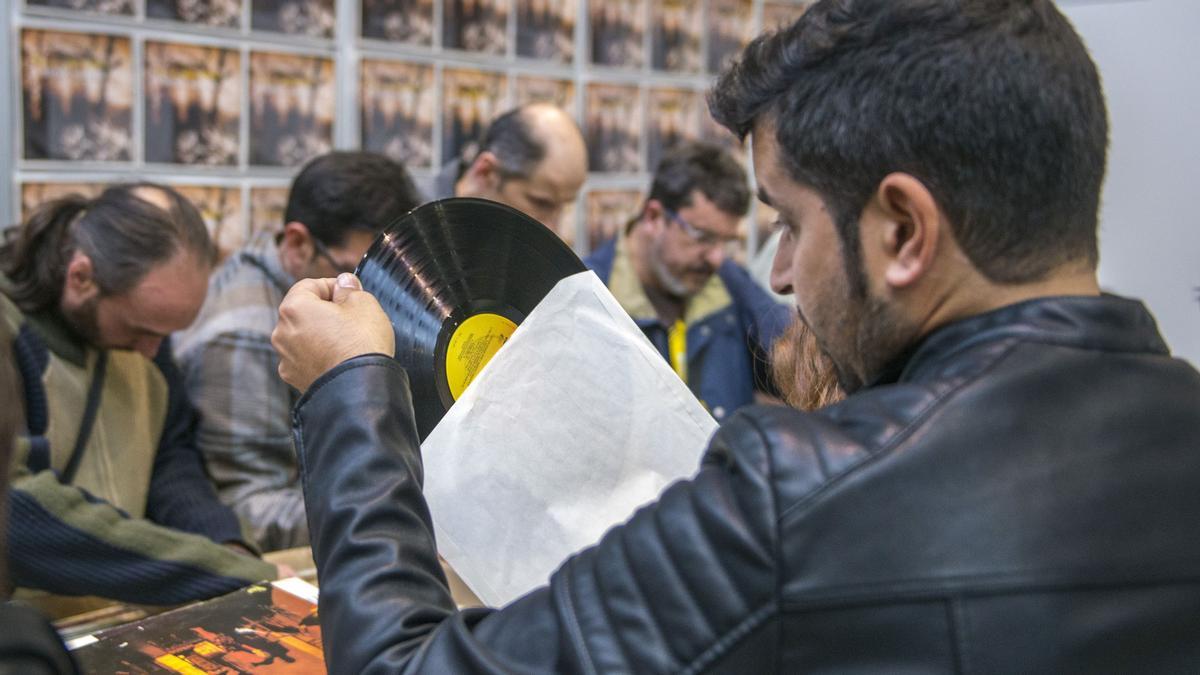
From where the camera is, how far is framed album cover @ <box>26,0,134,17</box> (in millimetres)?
2346

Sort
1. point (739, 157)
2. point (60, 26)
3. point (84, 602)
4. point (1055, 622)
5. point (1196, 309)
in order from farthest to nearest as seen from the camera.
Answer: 1. point (739, 157)
2. point (60, 26)
3. point (1196, 309)
4. point (84, 602)
5. point (1055, 622)

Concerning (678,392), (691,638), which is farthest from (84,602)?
(691,638)

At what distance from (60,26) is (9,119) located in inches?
8.9

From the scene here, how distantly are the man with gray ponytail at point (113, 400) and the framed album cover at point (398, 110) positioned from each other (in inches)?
35.3

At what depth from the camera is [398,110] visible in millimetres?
3064

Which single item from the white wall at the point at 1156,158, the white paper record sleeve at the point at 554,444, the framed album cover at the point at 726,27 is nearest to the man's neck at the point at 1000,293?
the white paper record sleeve at the point at 554,444

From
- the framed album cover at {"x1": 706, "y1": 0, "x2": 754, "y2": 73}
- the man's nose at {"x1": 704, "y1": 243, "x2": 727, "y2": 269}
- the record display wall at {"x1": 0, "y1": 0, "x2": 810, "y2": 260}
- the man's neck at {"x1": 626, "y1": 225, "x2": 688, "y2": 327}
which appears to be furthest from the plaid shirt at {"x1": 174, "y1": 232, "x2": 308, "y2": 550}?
the framed album cover at {"x1": 706, "y1": 0, "x2": 754, "y2": 73}

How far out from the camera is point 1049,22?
777 millimetres

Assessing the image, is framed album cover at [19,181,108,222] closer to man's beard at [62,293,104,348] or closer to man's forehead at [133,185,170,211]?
man's forehead at [133,185,170,211]

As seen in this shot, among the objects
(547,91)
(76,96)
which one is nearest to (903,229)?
(76,96)

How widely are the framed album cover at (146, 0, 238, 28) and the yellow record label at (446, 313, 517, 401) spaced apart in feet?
5.69

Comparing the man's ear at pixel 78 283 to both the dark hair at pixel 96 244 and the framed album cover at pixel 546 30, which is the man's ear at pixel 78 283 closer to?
the dark hair at pixel 96 244

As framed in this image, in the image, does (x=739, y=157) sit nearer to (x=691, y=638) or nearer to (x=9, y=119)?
(x=9, y=119)

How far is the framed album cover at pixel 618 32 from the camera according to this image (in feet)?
11.6
